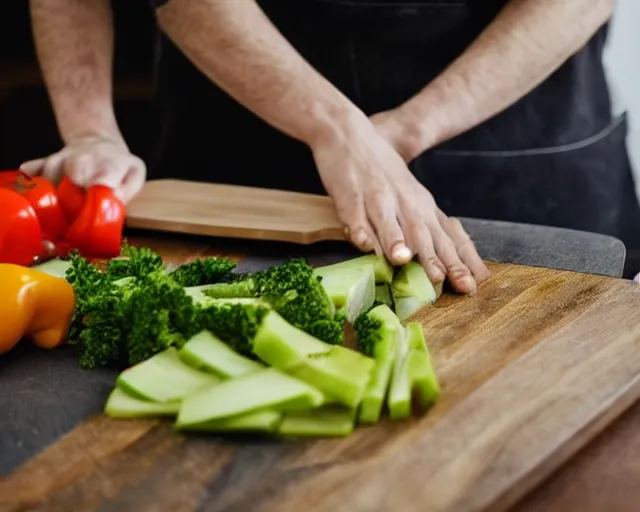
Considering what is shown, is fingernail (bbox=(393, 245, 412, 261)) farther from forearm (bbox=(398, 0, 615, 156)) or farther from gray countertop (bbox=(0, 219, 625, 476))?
forearm (bbox=(398, 0, 615, 156))

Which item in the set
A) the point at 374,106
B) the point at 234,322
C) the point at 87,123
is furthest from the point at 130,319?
the point at 374,106

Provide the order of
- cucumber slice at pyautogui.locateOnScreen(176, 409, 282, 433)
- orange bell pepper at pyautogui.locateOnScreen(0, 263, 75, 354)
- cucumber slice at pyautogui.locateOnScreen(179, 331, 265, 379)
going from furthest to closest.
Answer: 1. orange bell pepper at pyautogui.locateOnScreen(0, 263, 75, 354)
2. cucumber slice at pyautogui.locateOnScreen(179, 331, 265, 379)
3. cucumber slice at pyautogui.locateOnScreen(176, 409, 282, 433)

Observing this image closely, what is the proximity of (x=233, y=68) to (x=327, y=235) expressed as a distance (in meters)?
0.41

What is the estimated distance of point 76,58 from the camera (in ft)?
7.47

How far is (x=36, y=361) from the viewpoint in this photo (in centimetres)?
144

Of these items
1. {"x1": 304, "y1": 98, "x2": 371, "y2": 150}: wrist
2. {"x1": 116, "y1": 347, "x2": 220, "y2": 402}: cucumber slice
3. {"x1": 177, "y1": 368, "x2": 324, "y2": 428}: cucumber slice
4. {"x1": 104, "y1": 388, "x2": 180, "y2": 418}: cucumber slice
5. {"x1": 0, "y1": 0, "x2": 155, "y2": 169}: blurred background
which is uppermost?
{"x1": 304, "y1": 98, "x2": 371, "y2": 150}: wrist

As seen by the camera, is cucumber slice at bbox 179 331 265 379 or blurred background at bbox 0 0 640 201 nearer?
cucumber slice at bbox 179 331 265 379

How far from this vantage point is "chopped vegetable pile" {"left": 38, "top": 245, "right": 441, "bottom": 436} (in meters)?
1.21

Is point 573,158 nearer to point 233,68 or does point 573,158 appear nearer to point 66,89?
point 233,68

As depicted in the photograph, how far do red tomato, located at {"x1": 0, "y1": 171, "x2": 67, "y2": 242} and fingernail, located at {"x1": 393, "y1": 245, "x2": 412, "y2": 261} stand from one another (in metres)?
0.65

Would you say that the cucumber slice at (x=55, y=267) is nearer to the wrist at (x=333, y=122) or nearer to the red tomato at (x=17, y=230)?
the red tomato at (x=17, y=230)

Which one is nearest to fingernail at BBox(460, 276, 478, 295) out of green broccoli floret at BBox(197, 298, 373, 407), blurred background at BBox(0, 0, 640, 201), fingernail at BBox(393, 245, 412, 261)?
fingernail at BBox(393, 245, 412, 261)

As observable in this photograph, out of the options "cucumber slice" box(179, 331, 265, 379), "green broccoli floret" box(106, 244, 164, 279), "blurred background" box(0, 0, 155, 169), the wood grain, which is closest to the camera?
the wood grain

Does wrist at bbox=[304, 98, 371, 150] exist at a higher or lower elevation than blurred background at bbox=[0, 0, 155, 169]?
higher
